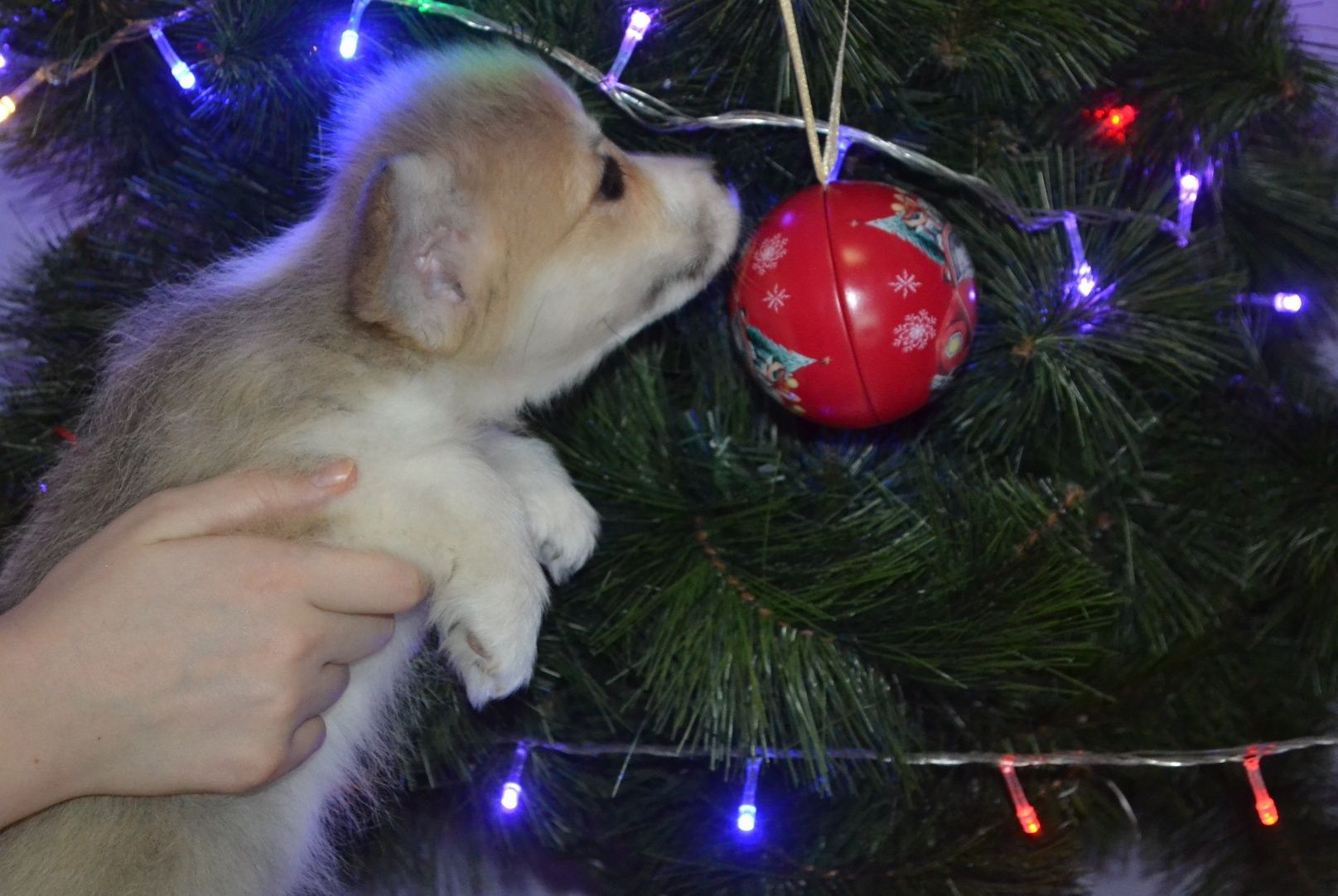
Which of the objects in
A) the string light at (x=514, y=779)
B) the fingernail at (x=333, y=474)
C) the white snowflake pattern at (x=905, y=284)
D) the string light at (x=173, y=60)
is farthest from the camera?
the string light at (x=514, y=779)

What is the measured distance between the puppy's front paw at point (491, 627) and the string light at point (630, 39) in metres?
0.52

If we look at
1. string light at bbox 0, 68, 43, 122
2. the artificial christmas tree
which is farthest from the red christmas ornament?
string light at bbox 0, 68, 43, 122

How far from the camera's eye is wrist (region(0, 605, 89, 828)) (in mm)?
1008

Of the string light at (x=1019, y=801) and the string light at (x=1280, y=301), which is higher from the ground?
the string light at (x=1280, y=301)

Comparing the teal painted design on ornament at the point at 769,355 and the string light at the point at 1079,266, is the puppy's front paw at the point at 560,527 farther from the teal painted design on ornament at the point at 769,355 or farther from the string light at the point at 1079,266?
the string light at the point at 1079,266

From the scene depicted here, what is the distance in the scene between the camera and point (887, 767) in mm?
1264

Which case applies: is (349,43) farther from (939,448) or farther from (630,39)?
(939,448)

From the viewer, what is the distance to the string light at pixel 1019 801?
1.19m

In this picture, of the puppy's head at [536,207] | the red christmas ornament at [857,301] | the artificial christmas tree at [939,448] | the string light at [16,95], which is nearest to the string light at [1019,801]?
the artificial christmas tree at [939,448]

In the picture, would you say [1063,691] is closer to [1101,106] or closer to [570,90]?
[1101,106]

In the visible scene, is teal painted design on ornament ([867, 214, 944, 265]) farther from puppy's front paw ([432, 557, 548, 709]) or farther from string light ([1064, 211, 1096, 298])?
puppy's front paw ([432, 557, 548, 709])

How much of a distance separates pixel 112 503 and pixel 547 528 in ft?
1.54

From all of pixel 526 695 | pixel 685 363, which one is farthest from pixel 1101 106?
pixel 526 695

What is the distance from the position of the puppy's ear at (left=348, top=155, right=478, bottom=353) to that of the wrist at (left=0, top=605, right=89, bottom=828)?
0.45m
